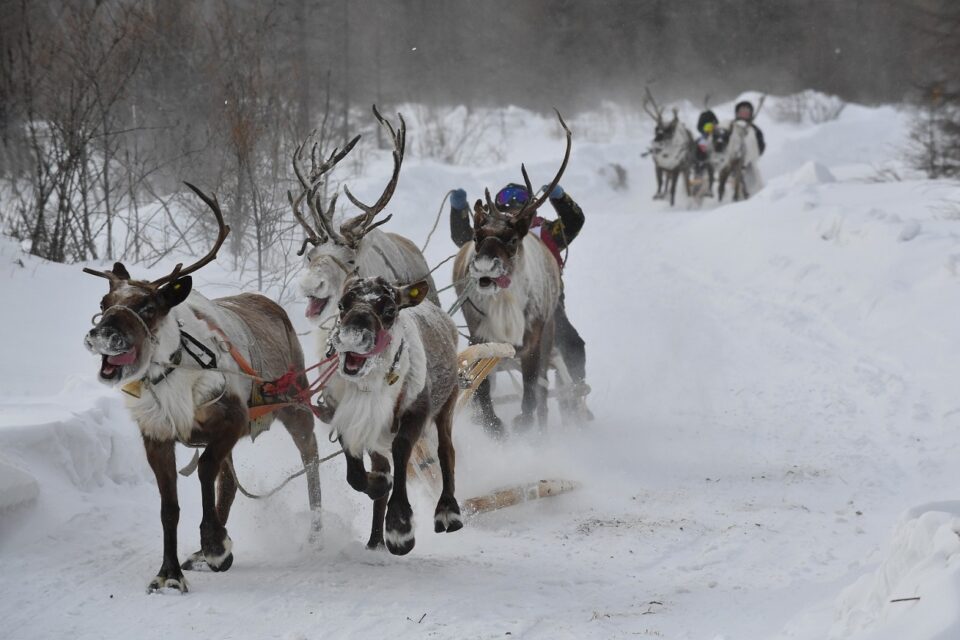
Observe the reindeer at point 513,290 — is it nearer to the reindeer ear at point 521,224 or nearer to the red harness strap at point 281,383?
the reindeer ear at point 521,224

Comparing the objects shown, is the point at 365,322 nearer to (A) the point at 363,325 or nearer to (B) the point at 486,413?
(A) the point at 363,325

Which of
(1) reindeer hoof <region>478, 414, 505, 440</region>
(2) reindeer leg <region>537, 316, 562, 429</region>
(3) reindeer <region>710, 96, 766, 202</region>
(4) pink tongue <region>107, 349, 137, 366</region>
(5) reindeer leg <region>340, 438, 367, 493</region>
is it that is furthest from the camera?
(3) reindeer <region>710, 96, 766, 202</region>

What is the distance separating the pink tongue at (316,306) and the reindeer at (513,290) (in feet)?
4.30

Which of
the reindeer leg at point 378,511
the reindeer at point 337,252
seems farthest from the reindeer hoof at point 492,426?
the reindeer leg at point 378,511

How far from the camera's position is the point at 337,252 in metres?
6.39

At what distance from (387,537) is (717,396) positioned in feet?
16.7

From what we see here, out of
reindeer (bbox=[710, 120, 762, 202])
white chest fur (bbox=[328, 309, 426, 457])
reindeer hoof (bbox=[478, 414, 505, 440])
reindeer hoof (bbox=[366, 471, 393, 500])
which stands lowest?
reindeer hoof (bbox=[478, 414, 505, 440])

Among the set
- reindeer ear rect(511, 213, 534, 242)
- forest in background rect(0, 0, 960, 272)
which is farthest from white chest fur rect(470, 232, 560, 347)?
forest in background rect(0, 0, 960, 272)

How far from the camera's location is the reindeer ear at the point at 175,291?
4805mm

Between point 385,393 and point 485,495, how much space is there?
146cm

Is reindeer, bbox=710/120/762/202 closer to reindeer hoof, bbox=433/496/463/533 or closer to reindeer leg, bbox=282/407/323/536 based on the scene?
reindeer leg, bbox=282/407/323/536

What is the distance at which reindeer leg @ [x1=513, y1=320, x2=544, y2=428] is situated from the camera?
803cm

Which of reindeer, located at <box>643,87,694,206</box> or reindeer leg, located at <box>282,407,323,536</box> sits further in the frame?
reindeer, located at <box>643,87,694,206</box>

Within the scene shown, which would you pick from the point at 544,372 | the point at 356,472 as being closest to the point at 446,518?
the point at 356,472
